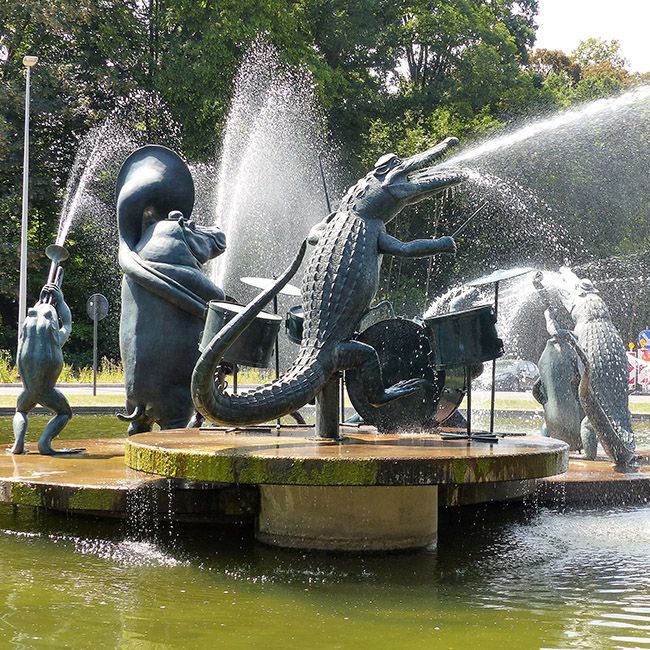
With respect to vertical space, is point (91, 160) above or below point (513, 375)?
above

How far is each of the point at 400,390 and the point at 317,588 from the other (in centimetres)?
195

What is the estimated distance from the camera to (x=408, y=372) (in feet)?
25.1

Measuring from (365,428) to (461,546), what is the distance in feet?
6.34

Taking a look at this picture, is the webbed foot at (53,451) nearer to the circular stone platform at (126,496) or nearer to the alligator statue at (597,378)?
the circular stone platform at (126,496)

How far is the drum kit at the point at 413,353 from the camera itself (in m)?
6.85

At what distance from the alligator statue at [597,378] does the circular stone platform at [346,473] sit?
1.98 m

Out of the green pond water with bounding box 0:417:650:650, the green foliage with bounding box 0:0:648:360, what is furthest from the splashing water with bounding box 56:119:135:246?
the green pond water with bounding box 0:417:650:650

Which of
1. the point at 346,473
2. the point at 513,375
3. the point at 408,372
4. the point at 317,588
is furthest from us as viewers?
the point at 513,375

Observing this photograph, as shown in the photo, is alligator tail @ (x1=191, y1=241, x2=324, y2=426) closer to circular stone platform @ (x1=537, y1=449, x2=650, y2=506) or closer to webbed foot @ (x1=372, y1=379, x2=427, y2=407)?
webbed foot @ (x1=372, y1=379, x2=427, y2=407)

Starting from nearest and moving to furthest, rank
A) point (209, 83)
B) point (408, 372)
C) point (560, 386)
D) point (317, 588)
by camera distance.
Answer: point (317, 588) < point (408, 372) < point (560, 386) < point (209, 83)

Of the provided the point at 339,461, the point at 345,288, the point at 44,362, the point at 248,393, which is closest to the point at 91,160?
the point at 44,362

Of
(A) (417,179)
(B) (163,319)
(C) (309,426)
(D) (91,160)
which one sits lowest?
(C) (309,426)

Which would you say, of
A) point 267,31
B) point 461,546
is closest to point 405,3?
point 267,31

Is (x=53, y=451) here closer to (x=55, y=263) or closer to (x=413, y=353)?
(x=55, y=263)
